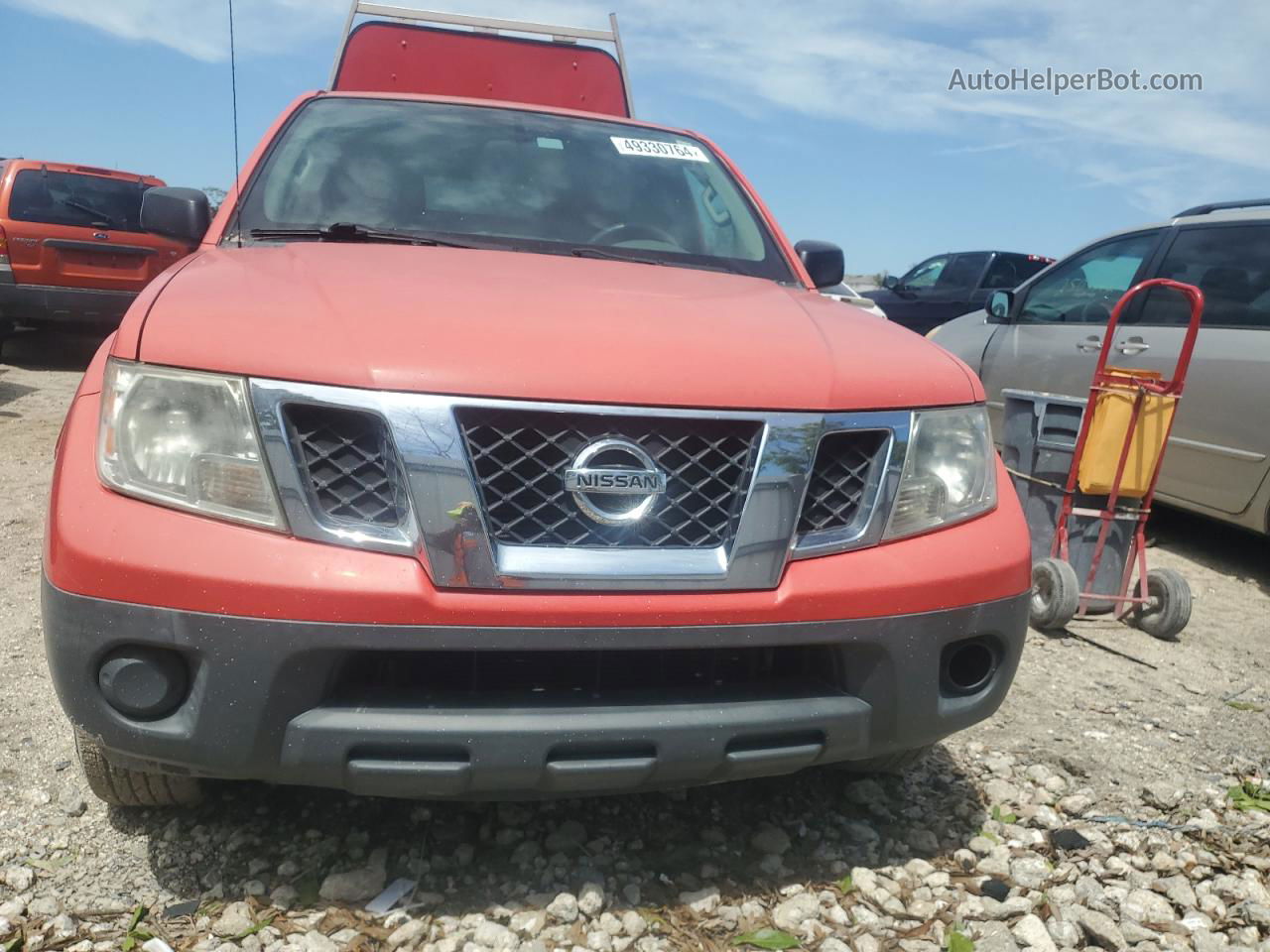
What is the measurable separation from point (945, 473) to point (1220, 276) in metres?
3.63

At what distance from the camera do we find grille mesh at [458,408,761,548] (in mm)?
1761

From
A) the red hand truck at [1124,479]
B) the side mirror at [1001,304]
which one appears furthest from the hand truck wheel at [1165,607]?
the side mirror at [1001,304]

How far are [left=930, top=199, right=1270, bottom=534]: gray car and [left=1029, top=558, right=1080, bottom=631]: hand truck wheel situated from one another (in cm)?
122

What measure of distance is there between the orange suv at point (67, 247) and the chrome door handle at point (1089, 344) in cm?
741

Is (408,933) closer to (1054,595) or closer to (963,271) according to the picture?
(1054,595)

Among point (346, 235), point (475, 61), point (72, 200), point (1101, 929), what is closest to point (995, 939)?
point (1101, 929)

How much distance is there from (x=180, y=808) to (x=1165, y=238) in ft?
16.6

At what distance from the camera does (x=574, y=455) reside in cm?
179

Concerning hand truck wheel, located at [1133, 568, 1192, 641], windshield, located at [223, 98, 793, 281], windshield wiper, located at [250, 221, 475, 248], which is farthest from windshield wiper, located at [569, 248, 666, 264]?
hand truck wheel, located at [1133, 568, 1192, 641]

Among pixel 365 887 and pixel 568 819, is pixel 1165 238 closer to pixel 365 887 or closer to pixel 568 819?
pixel 568 819

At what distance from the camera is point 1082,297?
5652mm

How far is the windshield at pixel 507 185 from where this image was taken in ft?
9.43

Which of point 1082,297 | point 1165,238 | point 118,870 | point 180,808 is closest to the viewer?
point 118,870

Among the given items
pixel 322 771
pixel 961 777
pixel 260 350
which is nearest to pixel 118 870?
pixel 322 771
